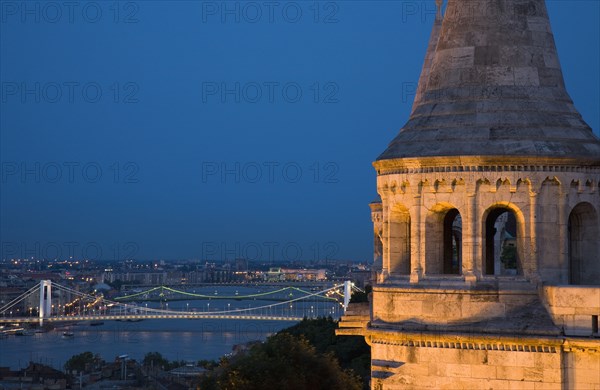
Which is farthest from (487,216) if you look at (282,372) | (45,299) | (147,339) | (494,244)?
(45,299)

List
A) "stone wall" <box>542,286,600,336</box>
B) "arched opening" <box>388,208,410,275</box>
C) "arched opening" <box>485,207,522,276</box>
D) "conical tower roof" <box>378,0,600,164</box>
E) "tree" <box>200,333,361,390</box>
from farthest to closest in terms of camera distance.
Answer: "tree" <box>200,333,361,390</box> < "arched opening" <box>485,207,522,276</box> < "arched opening" <box>388,208,410,275</box> < "conical tower roof" <box>378,0,600,164</box> < "stone wall" <box>542,286,600,336</box>

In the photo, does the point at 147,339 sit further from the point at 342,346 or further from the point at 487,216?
the point at 487,216

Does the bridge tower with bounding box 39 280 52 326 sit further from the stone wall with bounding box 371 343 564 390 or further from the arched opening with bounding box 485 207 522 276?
the stone wall with bounding box 371 343 564 390

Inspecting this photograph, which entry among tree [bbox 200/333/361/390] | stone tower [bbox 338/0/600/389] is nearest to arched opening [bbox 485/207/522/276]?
stone tower [bbox 338/0/600/389]

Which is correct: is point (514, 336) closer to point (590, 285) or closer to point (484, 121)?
point (590, 285)

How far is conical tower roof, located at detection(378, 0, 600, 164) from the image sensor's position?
10.5 m

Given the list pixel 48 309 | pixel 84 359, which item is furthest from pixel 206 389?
pixel 48 309

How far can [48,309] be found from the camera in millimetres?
132500

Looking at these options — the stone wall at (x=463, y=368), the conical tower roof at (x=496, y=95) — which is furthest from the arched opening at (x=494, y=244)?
the stone wall at (x=463, y=368)

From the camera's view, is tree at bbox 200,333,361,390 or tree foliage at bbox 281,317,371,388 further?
tree foliage at bbox 281,317,371,388

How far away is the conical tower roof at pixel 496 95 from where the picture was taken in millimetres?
10484

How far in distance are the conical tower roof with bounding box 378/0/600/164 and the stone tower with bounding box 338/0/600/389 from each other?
0.04 ft

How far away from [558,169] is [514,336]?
1397mm

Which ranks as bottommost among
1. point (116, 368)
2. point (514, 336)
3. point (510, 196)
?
point (116, 368)
